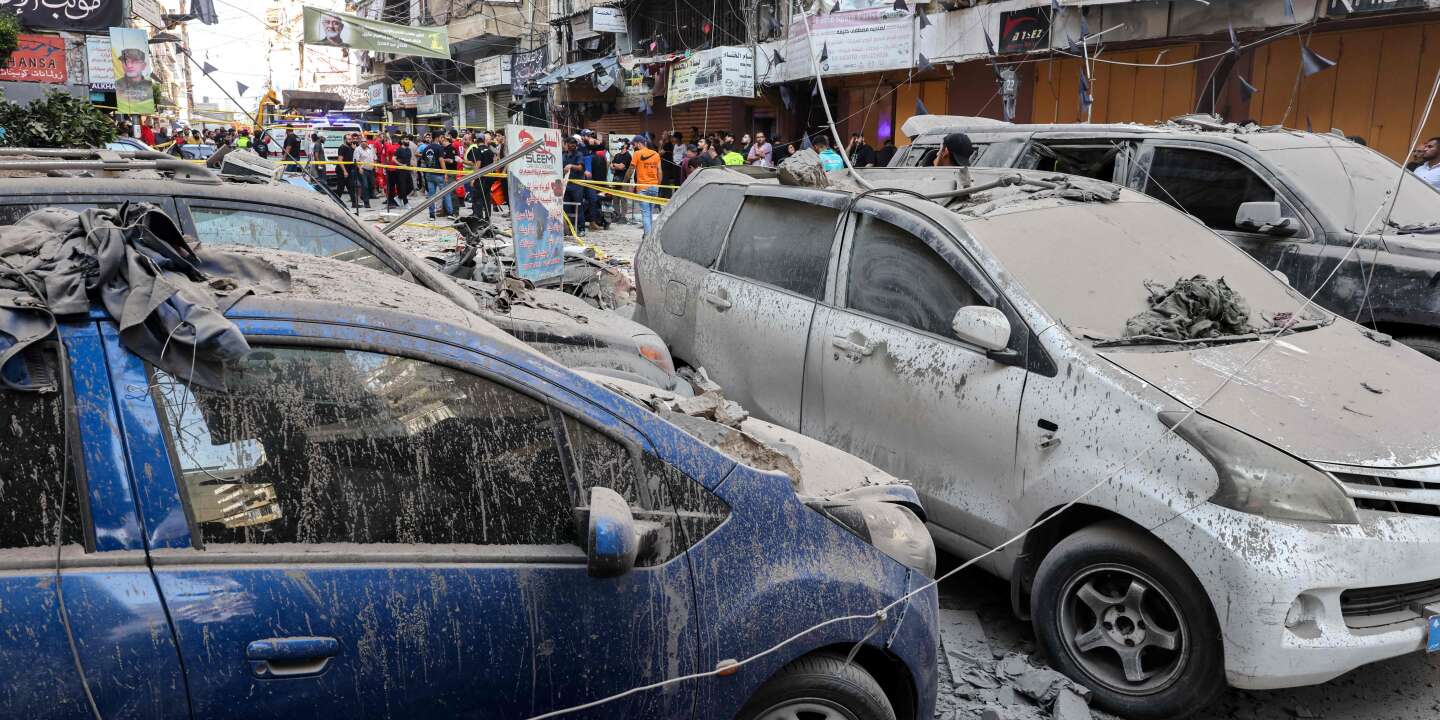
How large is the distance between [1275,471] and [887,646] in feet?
4.91

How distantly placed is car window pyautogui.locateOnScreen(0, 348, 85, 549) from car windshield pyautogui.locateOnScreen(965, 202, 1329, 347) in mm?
3295

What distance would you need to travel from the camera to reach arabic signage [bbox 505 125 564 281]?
859 centimetres

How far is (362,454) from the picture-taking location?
2.12m

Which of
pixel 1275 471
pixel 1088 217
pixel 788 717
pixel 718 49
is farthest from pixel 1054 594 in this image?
pixel 718 49

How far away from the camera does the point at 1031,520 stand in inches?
145

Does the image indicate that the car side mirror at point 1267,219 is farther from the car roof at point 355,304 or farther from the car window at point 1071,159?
the car roof at point 355,304

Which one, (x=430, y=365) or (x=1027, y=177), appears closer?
(x=430, y=365)

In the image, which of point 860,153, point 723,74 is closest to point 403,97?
point 723,74

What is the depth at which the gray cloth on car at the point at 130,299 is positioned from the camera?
1.90 meters

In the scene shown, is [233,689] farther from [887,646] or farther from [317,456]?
[887,646]

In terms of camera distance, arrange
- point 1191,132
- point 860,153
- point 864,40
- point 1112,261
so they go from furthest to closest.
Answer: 1. point 864,40
2. point 860,153
3. point 1191,132
4. point 1112,261

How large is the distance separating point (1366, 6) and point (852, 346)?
37.8 ft

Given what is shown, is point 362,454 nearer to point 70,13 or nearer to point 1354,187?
point 1354,187

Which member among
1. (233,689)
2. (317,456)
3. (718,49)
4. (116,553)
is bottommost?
(233,689)
